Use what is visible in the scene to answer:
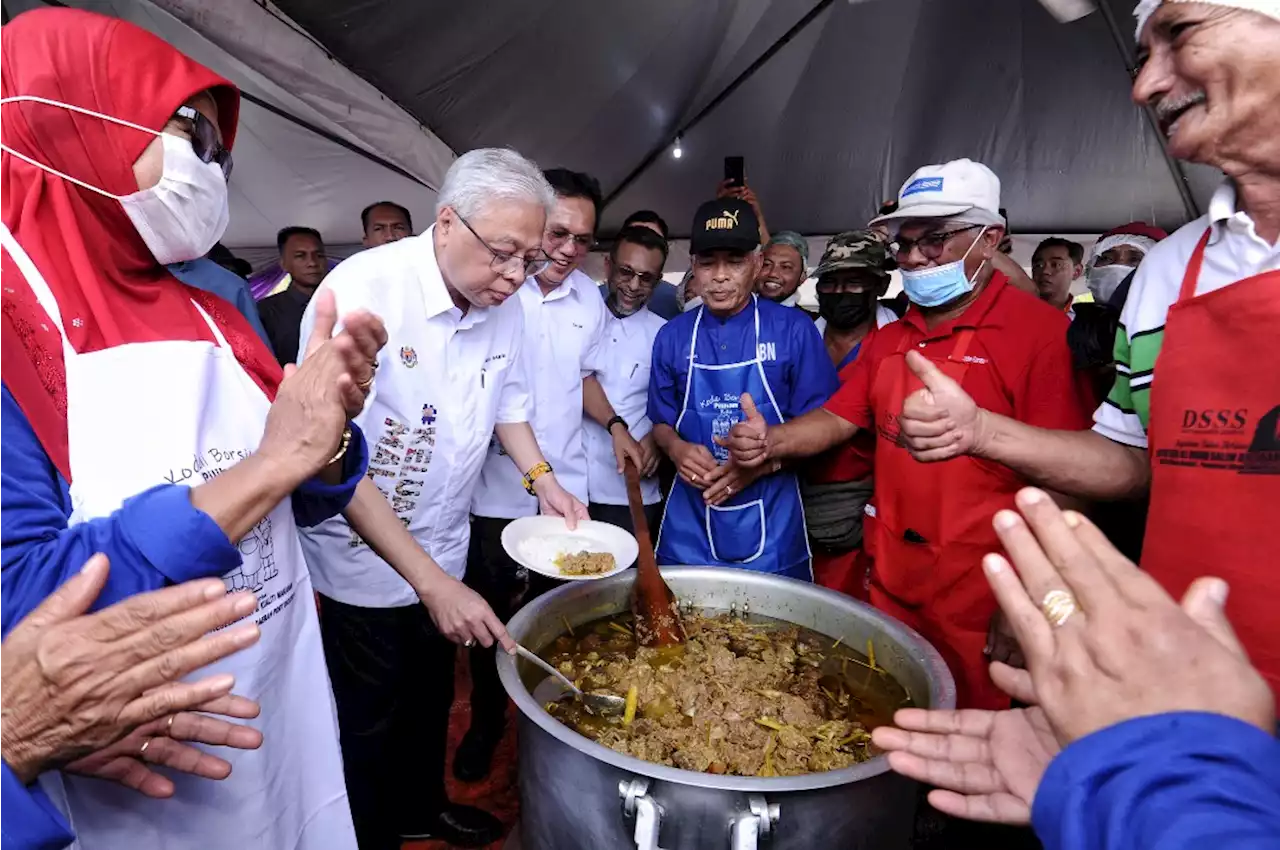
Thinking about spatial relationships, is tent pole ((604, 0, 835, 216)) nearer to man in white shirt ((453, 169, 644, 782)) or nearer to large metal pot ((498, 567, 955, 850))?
man in white shirt ((453, 169, 644, 782))

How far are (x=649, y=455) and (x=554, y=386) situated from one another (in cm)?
55

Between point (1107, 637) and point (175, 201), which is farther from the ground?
point (175, 201)

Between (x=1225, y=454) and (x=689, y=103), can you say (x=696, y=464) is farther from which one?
(x=689, y=103)

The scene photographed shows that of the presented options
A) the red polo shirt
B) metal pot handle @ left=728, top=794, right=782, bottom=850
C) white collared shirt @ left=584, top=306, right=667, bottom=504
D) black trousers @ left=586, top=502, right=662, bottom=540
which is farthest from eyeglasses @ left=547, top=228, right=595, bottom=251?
metal pot handle @ left=728, top=794, right=782, bottom=850

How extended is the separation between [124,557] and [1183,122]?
1742mm

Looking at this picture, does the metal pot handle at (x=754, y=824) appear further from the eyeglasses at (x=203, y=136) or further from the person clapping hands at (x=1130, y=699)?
the eyeglasses at (x=203, y=136)

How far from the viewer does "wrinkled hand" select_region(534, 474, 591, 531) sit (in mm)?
2344

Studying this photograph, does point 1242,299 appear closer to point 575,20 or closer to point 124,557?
point 124,557

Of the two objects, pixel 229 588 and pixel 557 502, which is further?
pixel 557 502

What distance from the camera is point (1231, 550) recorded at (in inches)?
44.5

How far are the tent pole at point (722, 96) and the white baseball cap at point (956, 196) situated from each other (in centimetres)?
478

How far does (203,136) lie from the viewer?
122 cm

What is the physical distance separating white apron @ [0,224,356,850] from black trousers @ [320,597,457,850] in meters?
0.66

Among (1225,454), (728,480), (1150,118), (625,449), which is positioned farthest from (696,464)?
A: (1150,118)
